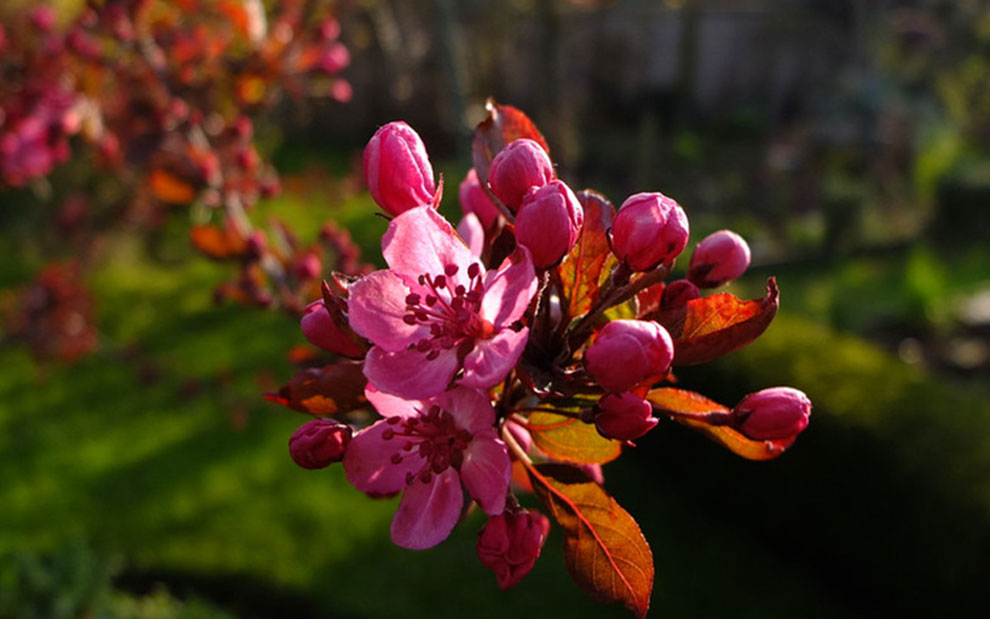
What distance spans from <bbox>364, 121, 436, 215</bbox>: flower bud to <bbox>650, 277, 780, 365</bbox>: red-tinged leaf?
283mm

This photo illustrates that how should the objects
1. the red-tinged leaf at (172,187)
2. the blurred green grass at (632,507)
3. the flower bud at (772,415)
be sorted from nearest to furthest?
the flower bud at (772,415), the red-tinged leaf at (172,187), the blurred green grass at (632,507)

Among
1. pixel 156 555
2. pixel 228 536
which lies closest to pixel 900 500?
pixel 228 536

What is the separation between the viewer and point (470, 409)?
2.77ft

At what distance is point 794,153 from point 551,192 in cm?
1249

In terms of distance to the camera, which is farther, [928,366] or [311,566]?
[928,366]

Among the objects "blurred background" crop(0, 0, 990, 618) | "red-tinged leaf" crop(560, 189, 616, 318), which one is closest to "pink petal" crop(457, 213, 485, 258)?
"red-tinged leaf" crop(560, 189, 616, 318)

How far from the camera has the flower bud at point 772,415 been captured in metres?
0.88

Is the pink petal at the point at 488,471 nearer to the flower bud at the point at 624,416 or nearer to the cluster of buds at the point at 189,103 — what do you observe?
the flower bud at the point at 624,416

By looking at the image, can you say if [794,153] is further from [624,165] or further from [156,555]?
[156,555]

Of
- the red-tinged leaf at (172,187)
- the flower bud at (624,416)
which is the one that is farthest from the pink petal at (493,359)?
the red-tinged leaf at (172,187)

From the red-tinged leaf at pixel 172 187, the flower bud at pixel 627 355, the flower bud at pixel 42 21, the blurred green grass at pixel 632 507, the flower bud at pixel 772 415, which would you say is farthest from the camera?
the blurred green grass at pixel 632 507

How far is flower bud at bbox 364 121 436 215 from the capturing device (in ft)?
2.87

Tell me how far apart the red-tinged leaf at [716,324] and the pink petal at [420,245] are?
0.23 m

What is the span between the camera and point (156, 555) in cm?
442
